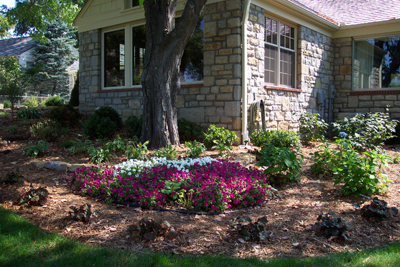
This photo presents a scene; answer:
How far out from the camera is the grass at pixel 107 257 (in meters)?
2.53

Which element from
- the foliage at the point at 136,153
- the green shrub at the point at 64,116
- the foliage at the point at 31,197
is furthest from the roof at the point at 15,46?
the foliage at the point at 31,197

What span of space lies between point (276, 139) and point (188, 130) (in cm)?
199

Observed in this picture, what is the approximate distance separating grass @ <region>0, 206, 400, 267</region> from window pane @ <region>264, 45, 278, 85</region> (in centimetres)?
633

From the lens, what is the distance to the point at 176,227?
3230 millimetres

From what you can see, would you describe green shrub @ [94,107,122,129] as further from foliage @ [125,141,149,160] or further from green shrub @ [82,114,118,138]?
foliage @ [125,141,149,160]

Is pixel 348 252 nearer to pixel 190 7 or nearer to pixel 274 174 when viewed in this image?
pixel 274 174

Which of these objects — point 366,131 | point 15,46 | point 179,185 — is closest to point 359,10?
point 366,131

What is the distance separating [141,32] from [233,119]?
4111mm

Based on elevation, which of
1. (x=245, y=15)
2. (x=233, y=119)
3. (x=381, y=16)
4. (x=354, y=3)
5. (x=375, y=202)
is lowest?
(x=375, y=202)

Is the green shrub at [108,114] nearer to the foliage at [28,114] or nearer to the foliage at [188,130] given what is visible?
the foliage at [188,130]

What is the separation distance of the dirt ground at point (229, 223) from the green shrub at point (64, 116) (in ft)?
14.2

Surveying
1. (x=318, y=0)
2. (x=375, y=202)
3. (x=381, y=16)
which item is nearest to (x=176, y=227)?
(x=375, y=202)

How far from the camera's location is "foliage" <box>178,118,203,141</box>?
763 cm

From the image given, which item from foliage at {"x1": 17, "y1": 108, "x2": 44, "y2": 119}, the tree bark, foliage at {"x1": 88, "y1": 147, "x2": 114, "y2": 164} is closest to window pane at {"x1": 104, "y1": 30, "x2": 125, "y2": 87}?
foliage at {"x1": 17, "y1": 108, "x2": 44, "y2": 119}
